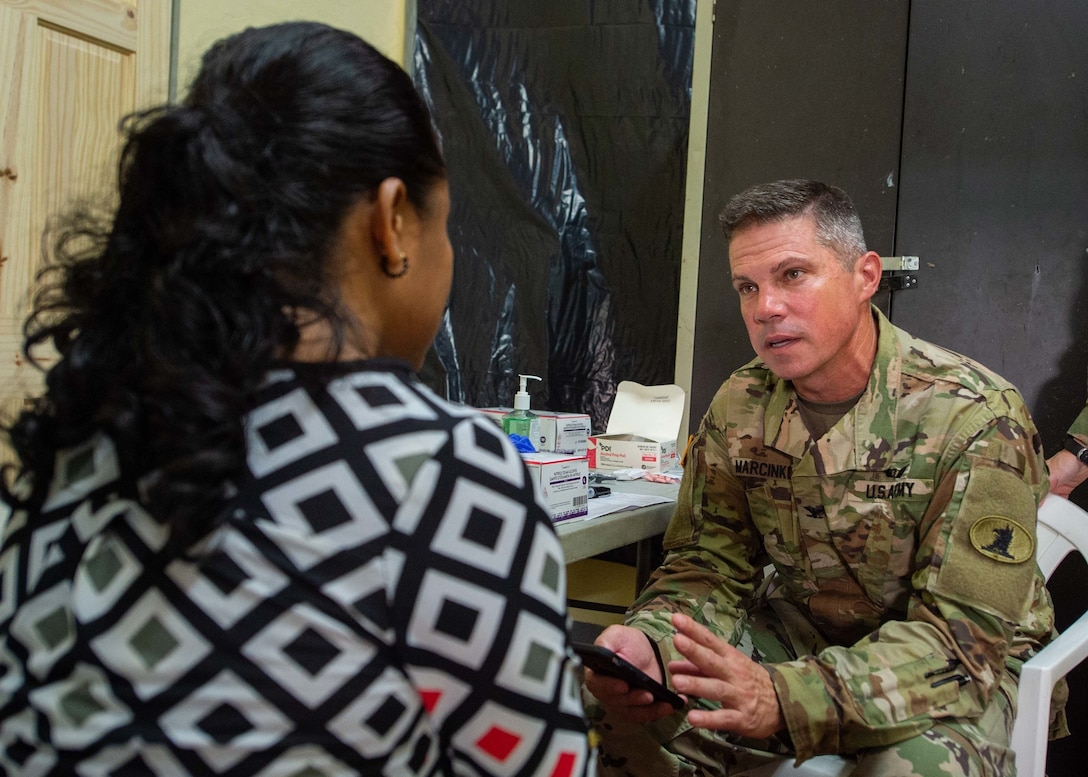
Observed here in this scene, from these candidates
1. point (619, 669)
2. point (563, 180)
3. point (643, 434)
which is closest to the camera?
point (619, 669)

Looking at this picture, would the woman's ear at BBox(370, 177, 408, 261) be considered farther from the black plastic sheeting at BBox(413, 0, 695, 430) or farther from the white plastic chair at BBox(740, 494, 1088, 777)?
the black plastic sheeting at BBox(413, 0, 695, 430)

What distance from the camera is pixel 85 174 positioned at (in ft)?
5.22

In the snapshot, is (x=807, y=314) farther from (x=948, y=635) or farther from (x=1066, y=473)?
(x=1066, y=473)

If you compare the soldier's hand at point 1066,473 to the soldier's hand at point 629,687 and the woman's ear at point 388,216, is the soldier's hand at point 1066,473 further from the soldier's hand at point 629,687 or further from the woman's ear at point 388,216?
the woman's ear at point 388,216

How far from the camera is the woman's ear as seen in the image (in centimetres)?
62

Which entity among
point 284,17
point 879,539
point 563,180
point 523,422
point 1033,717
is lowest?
point 1033,717

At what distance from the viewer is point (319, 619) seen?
529mm

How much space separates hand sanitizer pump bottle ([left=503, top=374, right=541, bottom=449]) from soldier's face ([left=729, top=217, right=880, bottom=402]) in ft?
1.68

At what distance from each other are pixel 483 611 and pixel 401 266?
0.85 feet

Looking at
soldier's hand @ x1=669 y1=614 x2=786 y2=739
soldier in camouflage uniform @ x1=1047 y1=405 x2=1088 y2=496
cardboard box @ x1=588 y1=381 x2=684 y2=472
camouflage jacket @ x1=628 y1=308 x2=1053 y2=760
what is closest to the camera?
soldier's hand @ x1=669 y1=614 x2=786 y2=739

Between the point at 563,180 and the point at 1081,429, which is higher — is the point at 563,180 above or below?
above

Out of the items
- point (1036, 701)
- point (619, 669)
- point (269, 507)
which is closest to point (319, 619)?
point (269, 507)

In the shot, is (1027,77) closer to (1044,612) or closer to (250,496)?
(1044,612)

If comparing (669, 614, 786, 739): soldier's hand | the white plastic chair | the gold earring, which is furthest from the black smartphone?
the gold earring
